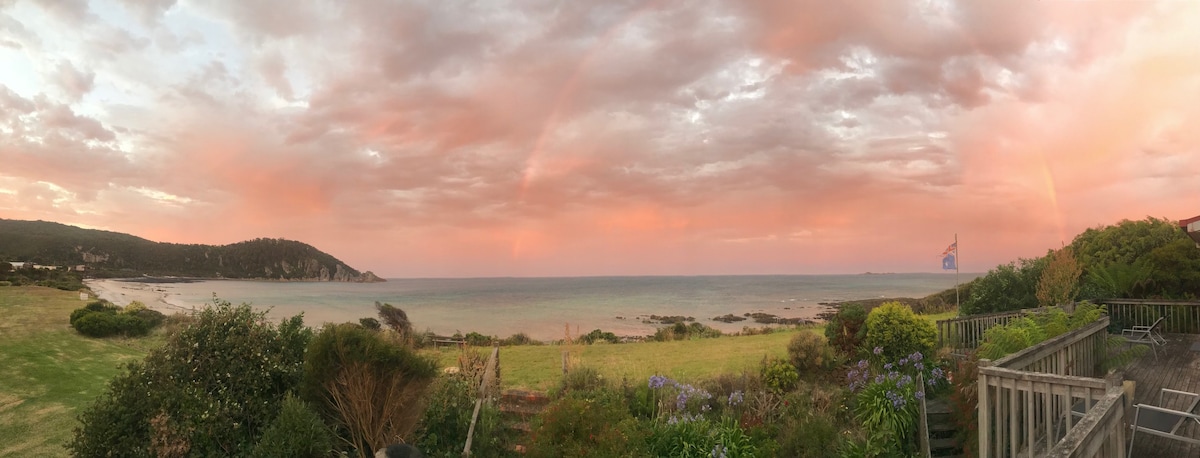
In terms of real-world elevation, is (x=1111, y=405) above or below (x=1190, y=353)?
above

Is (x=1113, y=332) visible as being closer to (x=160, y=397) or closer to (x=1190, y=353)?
(x=1190, y=353)

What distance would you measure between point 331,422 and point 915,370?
9.31 meters

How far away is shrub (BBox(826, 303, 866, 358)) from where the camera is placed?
11.7 meters

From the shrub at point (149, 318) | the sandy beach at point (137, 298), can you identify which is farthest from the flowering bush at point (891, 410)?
the sandy beach at point (137, 298)

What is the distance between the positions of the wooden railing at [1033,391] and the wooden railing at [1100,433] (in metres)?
0.24

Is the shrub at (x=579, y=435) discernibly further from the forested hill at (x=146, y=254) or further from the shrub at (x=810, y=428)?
the forested hill at (x=146, y=254)

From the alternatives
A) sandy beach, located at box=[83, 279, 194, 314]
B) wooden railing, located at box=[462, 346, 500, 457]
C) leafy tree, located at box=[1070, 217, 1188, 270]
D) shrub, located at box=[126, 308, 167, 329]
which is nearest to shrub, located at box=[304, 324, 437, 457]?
wooden railing, located at box=[462, 346, 500, 457]

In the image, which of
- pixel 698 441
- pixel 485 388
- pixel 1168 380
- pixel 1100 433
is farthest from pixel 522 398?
pixel 1168 380

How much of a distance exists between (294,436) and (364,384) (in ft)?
3.56

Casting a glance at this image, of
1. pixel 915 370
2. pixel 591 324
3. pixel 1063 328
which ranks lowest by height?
pixel 591 324

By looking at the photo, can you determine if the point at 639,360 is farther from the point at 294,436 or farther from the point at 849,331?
the point at 294,436

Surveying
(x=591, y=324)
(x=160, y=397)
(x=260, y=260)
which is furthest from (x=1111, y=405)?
(x=260, y=260)

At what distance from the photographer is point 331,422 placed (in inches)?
287

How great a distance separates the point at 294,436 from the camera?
619 centimetres
